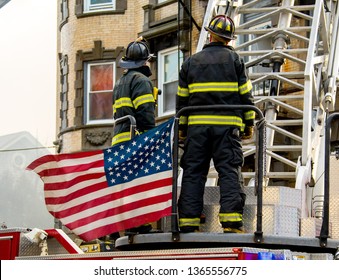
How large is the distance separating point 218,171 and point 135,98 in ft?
4.52

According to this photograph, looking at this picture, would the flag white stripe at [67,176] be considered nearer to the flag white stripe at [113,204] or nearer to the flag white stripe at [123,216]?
the flag white stripe at [113,204]

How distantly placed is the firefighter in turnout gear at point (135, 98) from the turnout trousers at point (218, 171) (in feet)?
3.40

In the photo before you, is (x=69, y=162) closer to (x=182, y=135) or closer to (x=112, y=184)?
(x=112, y=184)

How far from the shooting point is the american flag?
6934 millimetres

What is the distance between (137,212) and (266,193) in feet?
3.02

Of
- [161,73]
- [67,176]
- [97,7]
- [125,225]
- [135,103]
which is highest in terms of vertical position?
[97,7]

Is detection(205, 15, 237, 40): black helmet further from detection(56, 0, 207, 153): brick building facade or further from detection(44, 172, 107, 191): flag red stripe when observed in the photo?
detection(56, 0, 207, 153): brick building facade

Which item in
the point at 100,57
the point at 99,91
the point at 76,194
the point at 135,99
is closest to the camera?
Answer: the point at 76,194

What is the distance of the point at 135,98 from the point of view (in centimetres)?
791

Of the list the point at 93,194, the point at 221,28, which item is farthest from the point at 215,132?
the point at 93,194

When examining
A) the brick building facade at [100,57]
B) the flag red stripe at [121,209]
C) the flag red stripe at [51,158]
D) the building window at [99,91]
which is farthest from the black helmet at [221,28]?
the building window at [99,91]

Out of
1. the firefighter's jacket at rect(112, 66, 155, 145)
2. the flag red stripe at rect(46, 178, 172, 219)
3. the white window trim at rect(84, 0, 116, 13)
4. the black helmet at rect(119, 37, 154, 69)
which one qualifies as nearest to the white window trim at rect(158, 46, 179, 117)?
the white window trim at rect(84, 0, 116, 13)

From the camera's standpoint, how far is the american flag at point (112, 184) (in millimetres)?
6934

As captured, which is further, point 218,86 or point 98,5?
point 98,5
